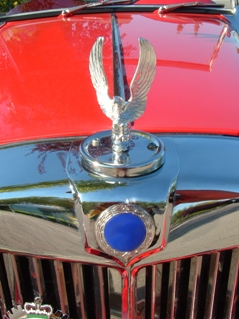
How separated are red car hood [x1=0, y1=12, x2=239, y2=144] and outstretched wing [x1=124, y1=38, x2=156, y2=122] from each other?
14cm

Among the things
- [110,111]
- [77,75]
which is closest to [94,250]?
[110,111]

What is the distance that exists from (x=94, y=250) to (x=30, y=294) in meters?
0.34

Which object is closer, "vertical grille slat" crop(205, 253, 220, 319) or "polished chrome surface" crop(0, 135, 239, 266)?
"polished chrome surface" crop(0, 135, 239, 266)

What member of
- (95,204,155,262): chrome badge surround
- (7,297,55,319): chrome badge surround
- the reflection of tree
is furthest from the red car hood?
(7,297,55,319): chrome badge surround

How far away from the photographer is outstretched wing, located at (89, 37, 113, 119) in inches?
40.6

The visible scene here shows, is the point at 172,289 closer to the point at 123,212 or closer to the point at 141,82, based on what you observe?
the point at 123,212

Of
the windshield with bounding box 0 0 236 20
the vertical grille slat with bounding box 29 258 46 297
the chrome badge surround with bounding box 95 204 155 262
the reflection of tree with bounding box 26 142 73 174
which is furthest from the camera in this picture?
the windshield with bounding box 0 0 236 20

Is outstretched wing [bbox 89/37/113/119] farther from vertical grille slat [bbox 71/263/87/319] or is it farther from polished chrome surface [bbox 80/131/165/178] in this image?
vertical grille slat [bbox 71/263/87/319]

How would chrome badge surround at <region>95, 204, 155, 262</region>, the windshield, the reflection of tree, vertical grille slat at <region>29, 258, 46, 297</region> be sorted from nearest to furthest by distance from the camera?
chrome badge surround at <region>95, 204, 155, 262</region>
the reflection of tree
vertical grille slat at <region>29, 258, 46, 297</region>
the windshield

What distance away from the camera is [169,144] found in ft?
3.63

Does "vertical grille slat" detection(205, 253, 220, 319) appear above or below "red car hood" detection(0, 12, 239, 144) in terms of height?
below

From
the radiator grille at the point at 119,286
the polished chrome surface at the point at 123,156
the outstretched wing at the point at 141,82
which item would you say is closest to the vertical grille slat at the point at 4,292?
the radiator grille at the point at 119,286

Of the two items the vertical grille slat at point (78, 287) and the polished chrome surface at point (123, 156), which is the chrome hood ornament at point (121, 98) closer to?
the polished chrome surface at point (123, 156)

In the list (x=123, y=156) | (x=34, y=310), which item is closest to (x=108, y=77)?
(x=123, y=156)
